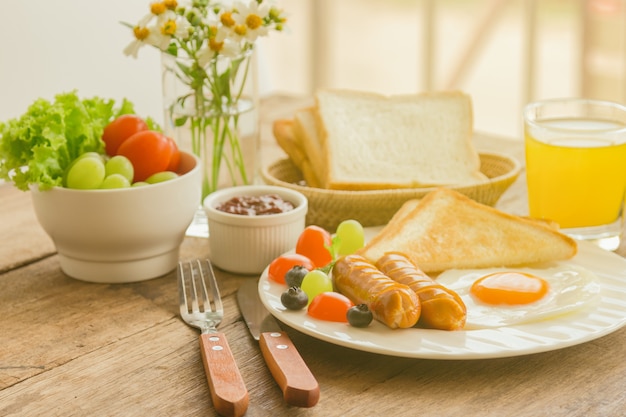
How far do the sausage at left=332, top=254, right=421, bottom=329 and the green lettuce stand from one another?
0.53 meters

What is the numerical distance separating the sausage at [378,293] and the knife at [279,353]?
0.13 meters

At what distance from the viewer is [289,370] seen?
45.4 inches

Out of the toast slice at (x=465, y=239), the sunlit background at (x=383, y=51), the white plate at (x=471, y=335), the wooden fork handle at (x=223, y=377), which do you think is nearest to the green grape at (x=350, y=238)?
the toast slice at (x=465, y=239)

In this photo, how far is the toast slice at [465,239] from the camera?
1.53 meters

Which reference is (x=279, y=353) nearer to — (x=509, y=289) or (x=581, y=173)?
(x=509, y=289)

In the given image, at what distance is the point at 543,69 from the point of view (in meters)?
5.01

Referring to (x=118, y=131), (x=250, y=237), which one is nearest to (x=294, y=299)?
(x=250, y=237)

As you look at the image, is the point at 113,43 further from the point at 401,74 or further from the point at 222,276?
the point at 401,74

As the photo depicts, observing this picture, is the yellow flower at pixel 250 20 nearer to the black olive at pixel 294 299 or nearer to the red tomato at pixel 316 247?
the red tomato at pixel 316 247

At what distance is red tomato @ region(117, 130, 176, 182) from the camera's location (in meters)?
1.59

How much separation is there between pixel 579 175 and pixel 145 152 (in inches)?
32.2

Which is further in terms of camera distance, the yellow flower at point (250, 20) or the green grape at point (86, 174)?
the yellow flower at point (250, 20)

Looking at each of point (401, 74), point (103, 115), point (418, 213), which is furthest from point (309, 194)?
point (401, 74)

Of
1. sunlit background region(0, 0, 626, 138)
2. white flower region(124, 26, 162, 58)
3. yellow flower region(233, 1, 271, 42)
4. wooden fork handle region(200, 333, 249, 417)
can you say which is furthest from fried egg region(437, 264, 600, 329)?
sunlit background region(0, 0, 626, 138)
